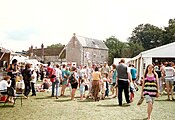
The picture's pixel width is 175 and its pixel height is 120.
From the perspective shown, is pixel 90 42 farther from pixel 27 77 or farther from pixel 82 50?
pixel 27 77

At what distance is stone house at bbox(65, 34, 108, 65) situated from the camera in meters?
81.4

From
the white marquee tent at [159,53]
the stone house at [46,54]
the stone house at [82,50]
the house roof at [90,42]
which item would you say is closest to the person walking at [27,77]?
the white marquee tent at [159,53]

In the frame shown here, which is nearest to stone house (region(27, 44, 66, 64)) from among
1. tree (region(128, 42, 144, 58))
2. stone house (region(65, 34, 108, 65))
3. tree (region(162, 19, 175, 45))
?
stone house (region(65, 34, 108, 65))

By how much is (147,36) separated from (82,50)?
84.8ft

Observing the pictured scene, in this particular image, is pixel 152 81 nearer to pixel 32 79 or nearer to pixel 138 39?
pixel 32 79

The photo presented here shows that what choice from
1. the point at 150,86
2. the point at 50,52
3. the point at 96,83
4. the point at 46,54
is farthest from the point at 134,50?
the point at 150,86

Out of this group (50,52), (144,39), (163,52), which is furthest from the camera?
(144,39)

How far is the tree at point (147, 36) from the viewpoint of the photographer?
306ft

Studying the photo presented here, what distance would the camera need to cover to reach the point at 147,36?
319ft

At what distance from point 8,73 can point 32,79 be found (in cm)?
153

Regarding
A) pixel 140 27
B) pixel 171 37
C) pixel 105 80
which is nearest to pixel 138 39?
pixel 140 27

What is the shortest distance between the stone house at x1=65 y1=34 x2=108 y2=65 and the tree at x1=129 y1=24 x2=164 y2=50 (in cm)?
1686

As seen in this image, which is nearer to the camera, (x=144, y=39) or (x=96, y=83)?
(x=96, y=83)

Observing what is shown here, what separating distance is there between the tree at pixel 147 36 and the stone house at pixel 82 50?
55.3 ft
